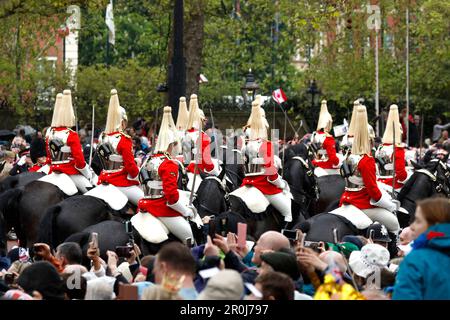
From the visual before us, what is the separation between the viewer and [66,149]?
719 inches

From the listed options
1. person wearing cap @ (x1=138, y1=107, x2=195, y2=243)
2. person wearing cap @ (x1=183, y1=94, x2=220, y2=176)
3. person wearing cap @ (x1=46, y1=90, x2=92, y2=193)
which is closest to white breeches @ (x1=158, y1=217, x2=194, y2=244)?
person wearing cap @ (x1=138, y1=107, x2=195, y2=243)

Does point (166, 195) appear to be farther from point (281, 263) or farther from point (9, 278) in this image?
point (281, 263)

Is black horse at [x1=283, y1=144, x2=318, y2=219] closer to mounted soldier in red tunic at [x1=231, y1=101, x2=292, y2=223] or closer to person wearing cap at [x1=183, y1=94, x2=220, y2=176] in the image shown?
person wearing cap at [x1=183, y1=94, x2=220, y2=176]

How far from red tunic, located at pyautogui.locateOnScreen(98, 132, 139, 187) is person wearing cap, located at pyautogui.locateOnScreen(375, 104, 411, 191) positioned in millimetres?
3919

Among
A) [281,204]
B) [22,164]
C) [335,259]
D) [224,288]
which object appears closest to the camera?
[224,288]

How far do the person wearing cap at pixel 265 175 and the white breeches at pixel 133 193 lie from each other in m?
1.60

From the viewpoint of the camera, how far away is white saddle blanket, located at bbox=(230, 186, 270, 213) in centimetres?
1778

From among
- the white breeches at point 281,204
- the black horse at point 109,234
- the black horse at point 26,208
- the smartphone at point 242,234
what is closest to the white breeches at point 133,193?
the black horse at point 26,208

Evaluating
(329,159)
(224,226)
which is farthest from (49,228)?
(329,159)

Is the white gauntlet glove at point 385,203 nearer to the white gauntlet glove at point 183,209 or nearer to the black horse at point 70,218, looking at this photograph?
the white gauntlet glove at point 183,209

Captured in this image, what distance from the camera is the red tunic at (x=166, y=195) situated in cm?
1526

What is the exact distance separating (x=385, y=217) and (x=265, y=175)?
2.05 m

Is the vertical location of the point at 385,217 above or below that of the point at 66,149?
below
